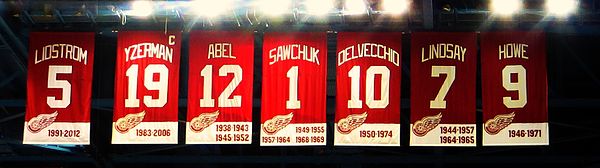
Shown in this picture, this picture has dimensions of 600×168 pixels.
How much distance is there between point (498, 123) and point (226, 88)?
5651mm

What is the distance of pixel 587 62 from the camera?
23.0 metres

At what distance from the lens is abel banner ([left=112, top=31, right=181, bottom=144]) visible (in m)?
18.8

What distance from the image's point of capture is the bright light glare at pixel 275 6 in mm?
19188

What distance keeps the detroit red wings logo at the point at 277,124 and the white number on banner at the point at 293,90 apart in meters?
0.21

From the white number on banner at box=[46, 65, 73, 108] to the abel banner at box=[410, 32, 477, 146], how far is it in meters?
7.26

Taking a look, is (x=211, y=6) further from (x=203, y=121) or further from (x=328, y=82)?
(x=328, y=82)

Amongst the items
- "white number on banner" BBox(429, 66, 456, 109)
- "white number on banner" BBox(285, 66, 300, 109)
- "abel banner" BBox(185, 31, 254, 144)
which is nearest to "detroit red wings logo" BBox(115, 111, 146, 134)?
"abel banner" BBox(185, 31, 254, 144)

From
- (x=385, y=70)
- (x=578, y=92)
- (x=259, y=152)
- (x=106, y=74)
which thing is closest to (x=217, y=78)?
(x=385, y=70)

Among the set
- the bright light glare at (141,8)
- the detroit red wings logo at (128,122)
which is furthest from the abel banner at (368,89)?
the bright light glare at (141,8)

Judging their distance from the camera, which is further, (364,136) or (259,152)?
(259,152)

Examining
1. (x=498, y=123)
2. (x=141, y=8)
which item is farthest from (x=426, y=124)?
(x=141, y=8)

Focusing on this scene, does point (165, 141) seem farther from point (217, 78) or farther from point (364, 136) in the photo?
point (364, 136)

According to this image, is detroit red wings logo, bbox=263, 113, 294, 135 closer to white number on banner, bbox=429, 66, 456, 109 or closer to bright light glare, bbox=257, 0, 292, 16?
bright light glare, bbox=257, 0, 292, 16

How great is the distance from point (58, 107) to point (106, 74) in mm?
4901
